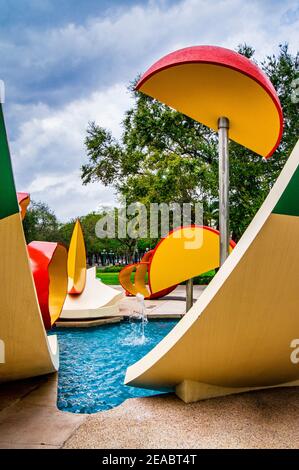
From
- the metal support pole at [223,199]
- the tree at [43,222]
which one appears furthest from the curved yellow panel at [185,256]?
the tree at [43,222]

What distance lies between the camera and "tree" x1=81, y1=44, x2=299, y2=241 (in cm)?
2000

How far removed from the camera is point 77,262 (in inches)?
479

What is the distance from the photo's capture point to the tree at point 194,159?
20000 mm

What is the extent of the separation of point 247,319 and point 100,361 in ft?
16.7

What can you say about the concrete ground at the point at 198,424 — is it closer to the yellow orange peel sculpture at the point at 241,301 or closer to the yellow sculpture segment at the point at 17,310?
the yellow orange peel sculpture at the point at 241,301

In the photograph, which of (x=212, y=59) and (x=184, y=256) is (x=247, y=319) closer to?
(x=212, y=59)

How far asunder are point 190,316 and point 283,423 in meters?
1.44

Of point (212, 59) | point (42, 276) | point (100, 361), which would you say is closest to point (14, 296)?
point (42, 276)

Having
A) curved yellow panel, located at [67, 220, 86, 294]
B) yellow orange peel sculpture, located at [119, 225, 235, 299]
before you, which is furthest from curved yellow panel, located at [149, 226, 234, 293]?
curved yellow panel, located at [67, 220, 86, 294]

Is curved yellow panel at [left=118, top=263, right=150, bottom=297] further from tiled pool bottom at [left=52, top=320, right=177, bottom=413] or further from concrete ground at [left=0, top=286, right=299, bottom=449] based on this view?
concrete ground at [left=0, top=286, right=299, bottom=449]

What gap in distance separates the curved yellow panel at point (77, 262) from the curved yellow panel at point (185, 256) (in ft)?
9.02

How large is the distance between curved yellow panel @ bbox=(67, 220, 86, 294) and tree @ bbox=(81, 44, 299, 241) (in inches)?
369
